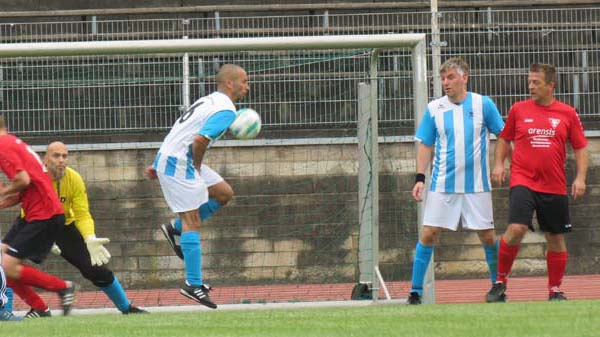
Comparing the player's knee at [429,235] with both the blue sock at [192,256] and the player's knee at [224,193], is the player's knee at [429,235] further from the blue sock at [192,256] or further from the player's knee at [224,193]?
the blue sock at [192,256]

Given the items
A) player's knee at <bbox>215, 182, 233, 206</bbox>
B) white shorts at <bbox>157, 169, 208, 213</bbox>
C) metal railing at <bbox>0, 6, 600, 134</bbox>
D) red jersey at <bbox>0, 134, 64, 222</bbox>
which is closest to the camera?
red jersey at <bbox>0, 134, 64, 222</bbox>

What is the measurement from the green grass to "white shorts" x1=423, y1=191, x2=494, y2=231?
1663 mm

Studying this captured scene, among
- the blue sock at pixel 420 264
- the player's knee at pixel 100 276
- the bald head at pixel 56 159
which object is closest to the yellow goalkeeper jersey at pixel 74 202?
the bald head at pixel 56 159

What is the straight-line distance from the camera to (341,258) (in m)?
14.7

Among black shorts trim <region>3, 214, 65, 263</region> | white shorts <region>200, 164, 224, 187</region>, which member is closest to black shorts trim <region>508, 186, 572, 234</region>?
white shorts <region>200, 164, 224, 187</region>

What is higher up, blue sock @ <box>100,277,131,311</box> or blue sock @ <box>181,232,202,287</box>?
blue sock @ <box>181,232,202,287</box>

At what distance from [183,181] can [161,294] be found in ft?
14.1

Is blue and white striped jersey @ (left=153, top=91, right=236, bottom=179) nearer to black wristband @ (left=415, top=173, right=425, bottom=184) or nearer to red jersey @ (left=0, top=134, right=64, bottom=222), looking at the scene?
red jersey @ (left=0, top=134, right=64, bottom=222)

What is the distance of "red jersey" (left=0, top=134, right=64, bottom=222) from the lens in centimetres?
1001

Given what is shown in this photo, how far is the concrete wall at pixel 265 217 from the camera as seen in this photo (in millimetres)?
14664

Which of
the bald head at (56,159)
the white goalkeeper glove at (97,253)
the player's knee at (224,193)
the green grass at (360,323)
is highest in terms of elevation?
the bald head at (56,159)

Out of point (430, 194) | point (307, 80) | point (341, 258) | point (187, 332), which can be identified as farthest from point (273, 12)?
point (187, 332)

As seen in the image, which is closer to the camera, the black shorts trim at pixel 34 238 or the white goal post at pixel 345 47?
the black shorts trim at pixel 34 238

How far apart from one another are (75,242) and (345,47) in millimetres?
3319
